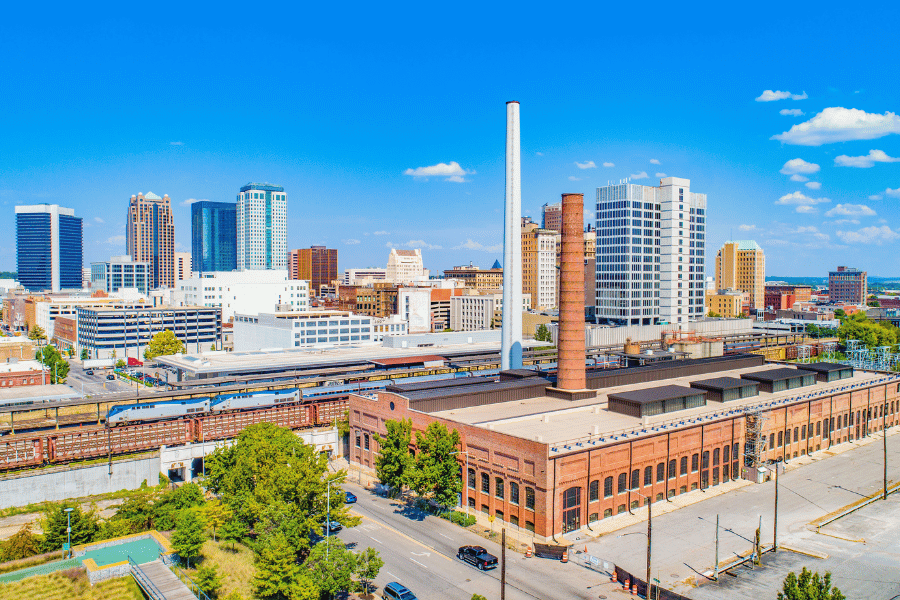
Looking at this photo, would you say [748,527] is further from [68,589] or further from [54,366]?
[54,366]

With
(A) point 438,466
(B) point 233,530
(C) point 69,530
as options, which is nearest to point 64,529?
(C) point 69,530

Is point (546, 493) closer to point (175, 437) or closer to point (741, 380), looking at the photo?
point (741, 380)

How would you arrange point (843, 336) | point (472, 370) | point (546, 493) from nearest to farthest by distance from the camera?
1. point (546, 493)
2. point (472, 370)
3. point (843, 336)

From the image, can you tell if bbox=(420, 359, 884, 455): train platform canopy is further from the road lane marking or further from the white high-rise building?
the white high-rise building

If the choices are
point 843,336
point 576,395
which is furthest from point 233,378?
point 843,336

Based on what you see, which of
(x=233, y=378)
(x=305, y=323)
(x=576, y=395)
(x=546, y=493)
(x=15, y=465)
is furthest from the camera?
(x=305, y=323)

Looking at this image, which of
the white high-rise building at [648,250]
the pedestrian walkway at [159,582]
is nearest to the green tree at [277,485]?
the pedestrian walkway at [159,582]
